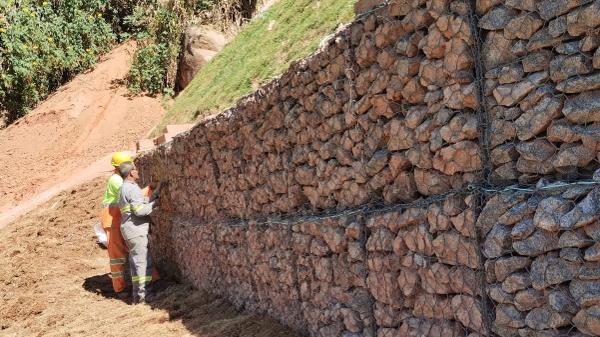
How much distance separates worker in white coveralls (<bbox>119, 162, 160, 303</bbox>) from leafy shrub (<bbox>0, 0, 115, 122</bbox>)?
556 inches

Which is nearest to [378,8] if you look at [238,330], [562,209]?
[562,209]

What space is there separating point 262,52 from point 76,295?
4.74 metres

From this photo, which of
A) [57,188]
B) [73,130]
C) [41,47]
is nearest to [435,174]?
[57,188]

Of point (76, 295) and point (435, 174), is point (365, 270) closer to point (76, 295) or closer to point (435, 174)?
point (435, 174)

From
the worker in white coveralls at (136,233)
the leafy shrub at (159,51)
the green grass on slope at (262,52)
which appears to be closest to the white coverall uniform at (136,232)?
the worker in white coveralls at (136,233)

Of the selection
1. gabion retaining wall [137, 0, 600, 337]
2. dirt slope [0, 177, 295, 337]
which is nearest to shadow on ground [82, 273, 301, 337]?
dirt slope [0, 177, 295, 337]

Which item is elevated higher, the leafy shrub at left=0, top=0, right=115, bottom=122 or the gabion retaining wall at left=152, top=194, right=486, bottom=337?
the leafy shrub at left=0, top=0, right=115, bottom=122

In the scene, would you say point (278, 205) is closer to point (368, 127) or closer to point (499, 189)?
point (368, 127)

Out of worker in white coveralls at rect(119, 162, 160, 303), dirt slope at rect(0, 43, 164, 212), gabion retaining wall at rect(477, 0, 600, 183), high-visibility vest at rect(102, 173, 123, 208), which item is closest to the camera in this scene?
gabion retaining wall at rect(477, 0, 600, 183)

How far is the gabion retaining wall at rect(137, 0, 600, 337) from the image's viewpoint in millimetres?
2834

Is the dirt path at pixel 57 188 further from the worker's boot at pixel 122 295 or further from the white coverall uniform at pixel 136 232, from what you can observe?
the white coverall uniform at pixel 136 232

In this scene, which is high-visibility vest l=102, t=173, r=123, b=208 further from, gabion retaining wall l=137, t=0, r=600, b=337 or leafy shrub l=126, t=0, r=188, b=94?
leafy shrub l=126, t=0, r=188, b=94

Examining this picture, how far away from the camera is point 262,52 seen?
33.0 feet

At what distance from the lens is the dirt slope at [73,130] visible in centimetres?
1823
